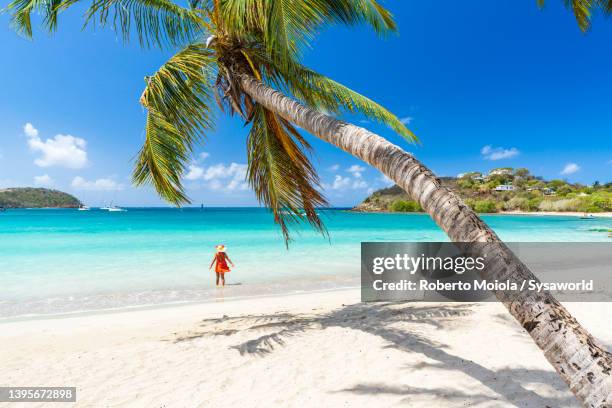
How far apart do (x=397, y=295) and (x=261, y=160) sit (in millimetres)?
3966

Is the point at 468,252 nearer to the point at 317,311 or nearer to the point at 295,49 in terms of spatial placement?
the point at 295,49

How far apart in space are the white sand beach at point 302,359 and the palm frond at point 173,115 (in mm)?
1980

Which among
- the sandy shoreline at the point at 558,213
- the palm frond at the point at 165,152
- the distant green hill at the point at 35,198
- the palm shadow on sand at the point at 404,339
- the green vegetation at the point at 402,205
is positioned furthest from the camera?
the distant green hill at the point at 35,198

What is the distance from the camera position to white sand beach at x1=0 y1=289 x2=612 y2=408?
2877mm

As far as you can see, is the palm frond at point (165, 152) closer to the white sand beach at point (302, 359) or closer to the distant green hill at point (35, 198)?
the white sand beach at point (302, 359)

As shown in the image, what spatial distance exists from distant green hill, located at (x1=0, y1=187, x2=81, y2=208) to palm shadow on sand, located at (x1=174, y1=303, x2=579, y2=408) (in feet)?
413

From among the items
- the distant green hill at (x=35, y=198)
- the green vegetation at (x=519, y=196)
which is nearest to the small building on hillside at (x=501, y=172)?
the green vegetation at (x=519, y=196)

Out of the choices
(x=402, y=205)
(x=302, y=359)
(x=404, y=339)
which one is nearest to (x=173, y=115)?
(x=302, y=359)

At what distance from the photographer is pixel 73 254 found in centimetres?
1588

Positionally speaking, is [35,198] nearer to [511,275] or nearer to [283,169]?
[283,169]

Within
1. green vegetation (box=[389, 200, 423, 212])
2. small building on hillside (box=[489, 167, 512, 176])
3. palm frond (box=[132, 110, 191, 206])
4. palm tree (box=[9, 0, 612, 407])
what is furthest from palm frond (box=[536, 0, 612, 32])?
small building on hillside (box=[489, 167, 512, 176])

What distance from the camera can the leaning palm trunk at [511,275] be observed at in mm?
1313

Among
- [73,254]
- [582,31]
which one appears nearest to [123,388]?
[582,31]

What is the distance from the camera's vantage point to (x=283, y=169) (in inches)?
182
